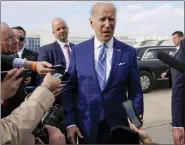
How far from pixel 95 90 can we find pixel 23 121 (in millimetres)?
1074

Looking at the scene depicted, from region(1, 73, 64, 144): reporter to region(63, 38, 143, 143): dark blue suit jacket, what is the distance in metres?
0.89

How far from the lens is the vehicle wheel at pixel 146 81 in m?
9.91

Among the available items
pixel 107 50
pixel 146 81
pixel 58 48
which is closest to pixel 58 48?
pixel 58 48

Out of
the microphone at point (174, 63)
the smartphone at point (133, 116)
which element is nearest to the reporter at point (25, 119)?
the smartphone at point (133, 116)

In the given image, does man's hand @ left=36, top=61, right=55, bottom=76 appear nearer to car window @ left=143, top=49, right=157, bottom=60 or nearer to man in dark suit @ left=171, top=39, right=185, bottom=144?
man in dark suit @ left=171, top=39, right=185, bottom=144

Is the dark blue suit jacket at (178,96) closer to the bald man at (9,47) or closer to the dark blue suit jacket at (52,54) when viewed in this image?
the bald man at (9,47)

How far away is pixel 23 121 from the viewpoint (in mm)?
1493

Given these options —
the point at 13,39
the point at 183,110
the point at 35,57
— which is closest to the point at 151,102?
the point at 35,57

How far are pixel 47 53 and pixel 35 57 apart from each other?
49 cm

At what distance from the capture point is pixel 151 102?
865 centimetres

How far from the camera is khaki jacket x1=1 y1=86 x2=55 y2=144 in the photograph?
146 centimetres

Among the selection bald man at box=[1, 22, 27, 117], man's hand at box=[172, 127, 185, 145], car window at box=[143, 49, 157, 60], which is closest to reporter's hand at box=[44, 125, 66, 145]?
bald man at box=[1, 22, 27, 117]

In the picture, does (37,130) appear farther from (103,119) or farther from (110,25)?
(110,25)

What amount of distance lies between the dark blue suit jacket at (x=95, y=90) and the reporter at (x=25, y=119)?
2.93ft
